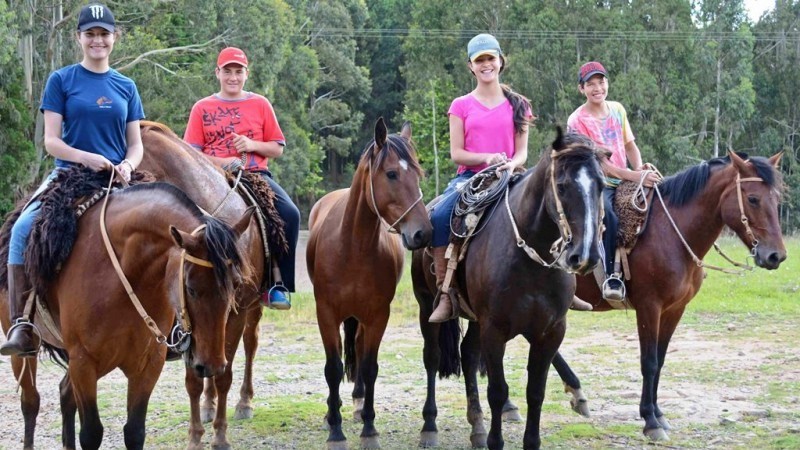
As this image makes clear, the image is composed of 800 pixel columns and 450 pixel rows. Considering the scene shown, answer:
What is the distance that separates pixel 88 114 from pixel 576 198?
325 centimetres

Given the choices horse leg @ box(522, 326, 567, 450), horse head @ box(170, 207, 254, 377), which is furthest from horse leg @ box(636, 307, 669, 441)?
horse head @ box(170, 207, 254, 377)

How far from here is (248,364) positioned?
9.18m

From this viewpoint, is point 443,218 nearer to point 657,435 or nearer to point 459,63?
point 657,435

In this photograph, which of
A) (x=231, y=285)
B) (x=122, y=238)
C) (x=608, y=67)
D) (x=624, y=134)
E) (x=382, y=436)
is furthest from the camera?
(x=608, y=67)

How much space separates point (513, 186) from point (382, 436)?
2.48 metres

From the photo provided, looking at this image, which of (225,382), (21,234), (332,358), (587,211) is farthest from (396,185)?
(21,234)

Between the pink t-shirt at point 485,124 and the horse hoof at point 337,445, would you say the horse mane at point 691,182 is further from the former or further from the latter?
the horse hoof at point 337,445

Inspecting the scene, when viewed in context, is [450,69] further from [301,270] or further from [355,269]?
[355,269]

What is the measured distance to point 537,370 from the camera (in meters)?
6.89

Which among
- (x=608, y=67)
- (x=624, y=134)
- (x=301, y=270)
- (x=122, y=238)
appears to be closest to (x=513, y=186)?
(x=624, y=134)

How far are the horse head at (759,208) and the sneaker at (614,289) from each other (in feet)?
3.60

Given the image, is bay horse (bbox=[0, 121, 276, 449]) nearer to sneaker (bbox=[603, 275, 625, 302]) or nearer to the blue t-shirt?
the blue t-shirt

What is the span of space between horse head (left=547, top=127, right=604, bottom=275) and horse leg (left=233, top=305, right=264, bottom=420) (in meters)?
3.52

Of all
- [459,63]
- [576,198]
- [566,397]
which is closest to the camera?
[576,198]
